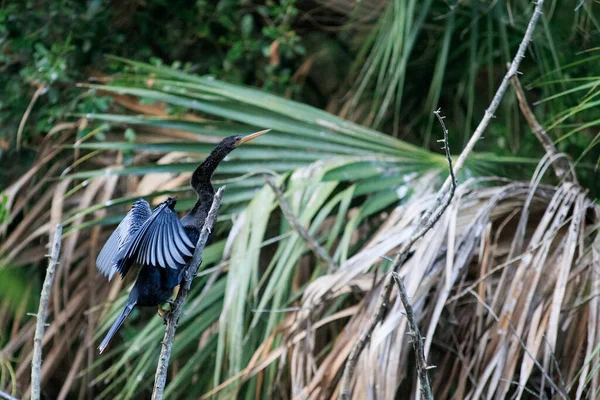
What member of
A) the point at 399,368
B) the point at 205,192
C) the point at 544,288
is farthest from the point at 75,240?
the point at 544,288

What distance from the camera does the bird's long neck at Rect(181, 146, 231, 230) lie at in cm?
254

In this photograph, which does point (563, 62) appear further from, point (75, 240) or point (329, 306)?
point (75, 240)

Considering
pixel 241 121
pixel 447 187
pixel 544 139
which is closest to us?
pixel 447 187

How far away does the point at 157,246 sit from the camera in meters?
2.22

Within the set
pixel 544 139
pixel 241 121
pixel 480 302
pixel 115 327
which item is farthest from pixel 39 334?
pixel 544 139

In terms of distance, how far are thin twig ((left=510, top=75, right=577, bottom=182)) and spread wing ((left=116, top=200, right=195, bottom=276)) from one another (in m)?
1.22

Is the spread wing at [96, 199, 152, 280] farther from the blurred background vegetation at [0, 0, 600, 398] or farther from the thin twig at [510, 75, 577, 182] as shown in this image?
the thin twig at [510, 75, 577, 182]

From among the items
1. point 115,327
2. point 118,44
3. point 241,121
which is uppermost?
point 118,44

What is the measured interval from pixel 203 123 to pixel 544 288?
1469 mm

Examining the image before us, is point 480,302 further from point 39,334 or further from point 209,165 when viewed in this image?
point 39,334

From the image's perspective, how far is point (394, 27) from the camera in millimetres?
3693

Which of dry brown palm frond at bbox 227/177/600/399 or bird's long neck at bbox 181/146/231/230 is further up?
bird's long neck at bbox 181/146/231/230

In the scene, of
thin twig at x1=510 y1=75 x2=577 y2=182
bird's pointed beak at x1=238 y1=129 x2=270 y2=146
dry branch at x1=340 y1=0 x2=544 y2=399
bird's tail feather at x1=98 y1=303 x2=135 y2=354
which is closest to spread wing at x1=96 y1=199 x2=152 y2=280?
bird's tail feather at x1=98 y1=303 x2=135 y2=354

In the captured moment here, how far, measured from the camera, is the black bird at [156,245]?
7.27 ft
